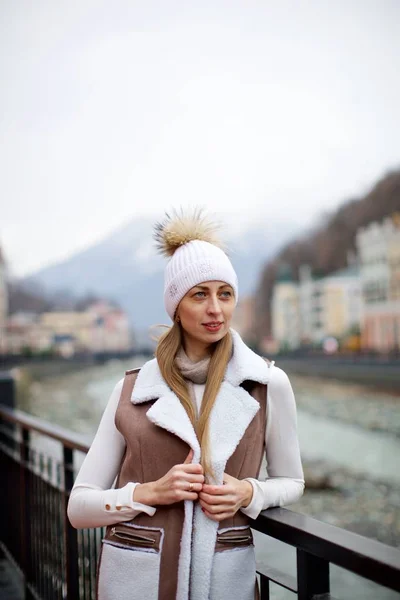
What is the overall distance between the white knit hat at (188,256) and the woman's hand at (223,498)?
32cm

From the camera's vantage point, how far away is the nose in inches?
43.1

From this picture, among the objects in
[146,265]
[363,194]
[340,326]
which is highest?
[363,194]

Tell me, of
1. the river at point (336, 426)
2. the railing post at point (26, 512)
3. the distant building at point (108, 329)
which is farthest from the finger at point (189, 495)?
the distant building at point (108, 329)

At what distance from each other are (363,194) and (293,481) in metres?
17.7

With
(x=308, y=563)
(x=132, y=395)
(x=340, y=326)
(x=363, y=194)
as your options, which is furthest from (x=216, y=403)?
(x=363, y=194)

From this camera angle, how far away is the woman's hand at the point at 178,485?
99cm

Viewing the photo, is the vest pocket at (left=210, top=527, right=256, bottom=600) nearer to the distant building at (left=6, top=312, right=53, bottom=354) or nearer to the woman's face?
the woman's face

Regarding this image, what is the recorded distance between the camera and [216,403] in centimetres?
105

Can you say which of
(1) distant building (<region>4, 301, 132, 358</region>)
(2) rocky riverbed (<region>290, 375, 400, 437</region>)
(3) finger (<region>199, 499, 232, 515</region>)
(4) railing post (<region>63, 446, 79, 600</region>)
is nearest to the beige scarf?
(3) finger (<region>199, 499, 232, 515</region>)

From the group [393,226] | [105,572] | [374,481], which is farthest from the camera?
[393,226]

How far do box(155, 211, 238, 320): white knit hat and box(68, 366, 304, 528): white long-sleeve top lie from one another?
17 cm

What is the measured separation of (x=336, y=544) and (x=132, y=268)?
18.3m

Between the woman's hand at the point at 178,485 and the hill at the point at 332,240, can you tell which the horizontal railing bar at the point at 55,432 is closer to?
the woman's hand at the point at 178,485

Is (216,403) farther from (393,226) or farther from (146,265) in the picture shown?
(146,265)
